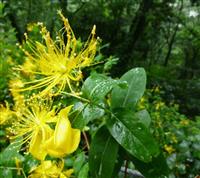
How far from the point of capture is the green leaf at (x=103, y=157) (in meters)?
0.95

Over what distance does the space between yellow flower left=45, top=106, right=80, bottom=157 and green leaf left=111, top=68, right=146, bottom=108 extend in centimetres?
18

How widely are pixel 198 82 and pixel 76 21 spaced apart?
7.41 ft

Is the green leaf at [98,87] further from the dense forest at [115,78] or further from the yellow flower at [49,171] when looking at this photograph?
the yellow flower at [49,171]

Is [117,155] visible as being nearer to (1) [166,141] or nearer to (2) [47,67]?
(2) [47,67]

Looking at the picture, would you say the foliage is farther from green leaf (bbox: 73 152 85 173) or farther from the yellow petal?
green leaf (bbox: 73 152 85 173)

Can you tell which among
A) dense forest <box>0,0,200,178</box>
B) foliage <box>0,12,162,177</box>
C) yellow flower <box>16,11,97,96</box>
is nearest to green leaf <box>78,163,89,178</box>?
dense forest <box>0,0,200,178</box>

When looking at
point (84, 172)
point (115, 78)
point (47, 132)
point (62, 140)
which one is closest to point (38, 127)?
point (47, 132)

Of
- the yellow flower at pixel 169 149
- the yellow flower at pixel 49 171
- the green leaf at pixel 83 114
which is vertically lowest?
the yellow flower at pixel 169 149

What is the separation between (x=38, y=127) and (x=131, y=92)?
23cm

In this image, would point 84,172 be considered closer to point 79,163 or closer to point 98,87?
point 79,163

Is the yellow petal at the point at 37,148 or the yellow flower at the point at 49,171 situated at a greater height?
the yellow petal at the point at 37,148

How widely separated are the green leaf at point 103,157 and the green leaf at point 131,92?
10 centimetres

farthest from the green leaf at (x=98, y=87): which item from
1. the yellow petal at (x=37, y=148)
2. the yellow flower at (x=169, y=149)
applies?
the yellow flower at (x=169, y=149)

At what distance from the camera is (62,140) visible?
848 mm
